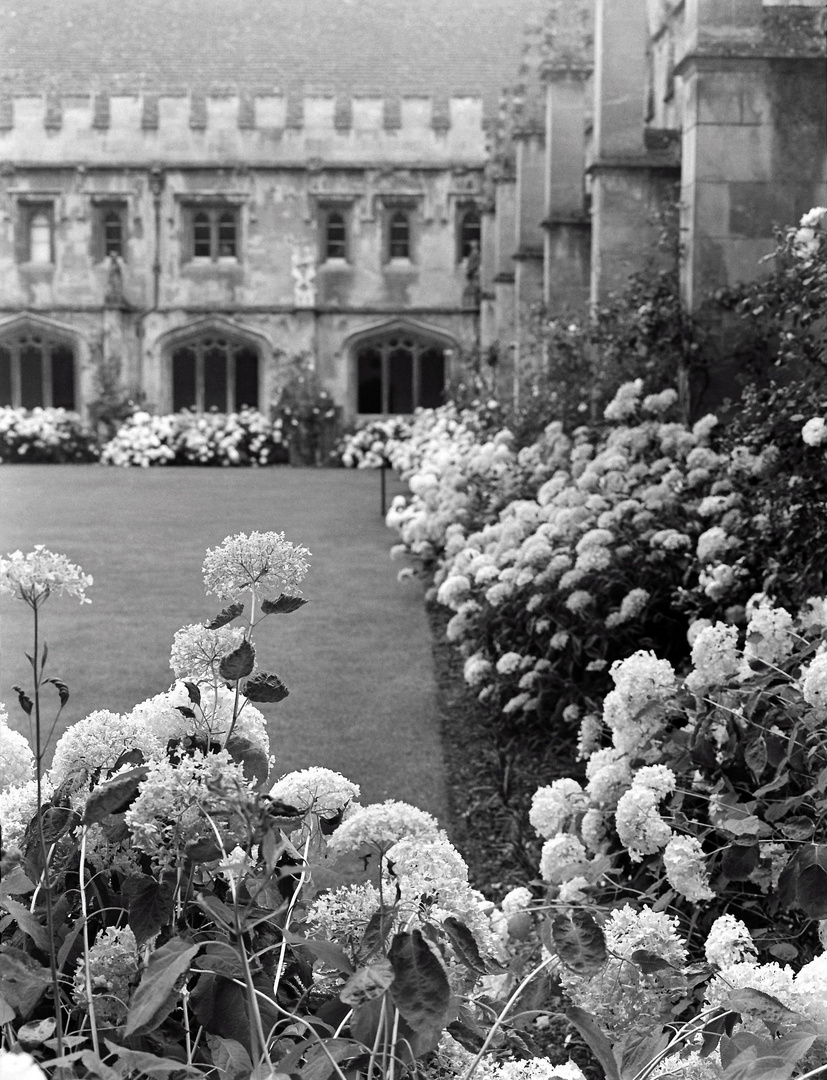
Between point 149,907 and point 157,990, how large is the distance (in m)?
0.21

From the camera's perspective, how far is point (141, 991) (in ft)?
4.32

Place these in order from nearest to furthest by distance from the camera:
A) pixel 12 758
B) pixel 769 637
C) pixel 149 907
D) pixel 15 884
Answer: pixel 149 907 < pixel 15 884 < pixel 12 758 < pixel 769 637

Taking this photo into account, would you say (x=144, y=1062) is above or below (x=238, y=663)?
below

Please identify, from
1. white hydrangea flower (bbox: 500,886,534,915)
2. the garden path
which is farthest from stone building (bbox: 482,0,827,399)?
white hydrangea flower (bbox: 500,886,534,915)

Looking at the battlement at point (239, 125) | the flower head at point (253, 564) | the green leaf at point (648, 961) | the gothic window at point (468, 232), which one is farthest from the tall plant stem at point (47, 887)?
the battlement at point (239, 125)

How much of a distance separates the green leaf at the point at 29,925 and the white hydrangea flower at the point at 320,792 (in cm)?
34

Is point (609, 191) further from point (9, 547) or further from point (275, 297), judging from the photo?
point (275, 297)

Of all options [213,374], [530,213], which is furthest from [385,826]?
[213,374]

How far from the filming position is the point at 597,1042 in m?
1.41

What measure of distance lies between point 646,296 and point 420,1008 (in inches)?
269

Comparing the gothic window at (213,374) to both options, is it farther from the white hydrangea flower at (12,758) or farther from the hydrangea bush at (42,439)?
the white hydrangea flower at (12,758)

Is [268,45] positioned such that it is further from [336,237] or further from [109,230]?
[109,230]

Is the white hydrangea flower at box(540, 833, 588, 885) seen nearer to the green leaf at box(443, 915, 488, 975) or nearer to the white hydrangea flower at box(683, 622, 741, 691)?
the white hydrangea flower at box(683, 622, 741, 691)

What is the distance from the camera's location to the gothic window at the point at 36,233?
89.4 ft
